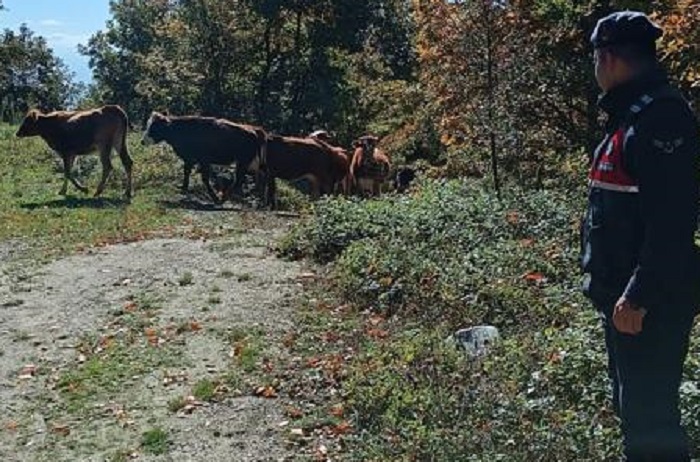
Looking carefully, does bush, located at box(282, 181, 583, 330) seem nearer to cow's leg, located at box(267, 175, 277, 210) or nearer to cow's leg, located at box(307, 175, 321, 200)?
cow's leg, located at box(307, 175, 321, 200)

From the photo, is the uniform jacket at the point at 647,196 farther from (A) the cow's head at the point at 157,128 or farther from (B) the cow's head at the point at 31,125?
(B) the cow's head at the point at 31,125

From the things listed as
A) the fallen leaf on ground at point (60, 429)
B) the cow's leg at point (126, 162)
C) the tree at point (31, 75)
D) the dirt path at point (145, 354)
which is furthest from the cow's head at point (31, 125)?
the tree at point (31, 75)

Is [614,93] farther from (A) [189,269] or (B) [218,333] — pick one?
(A) [189,269]

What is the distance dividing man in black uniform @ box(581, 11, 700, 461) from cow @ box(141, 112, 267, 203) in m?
15.5

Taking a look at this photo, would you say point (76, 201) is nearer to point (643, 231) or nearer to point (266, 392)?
point (266, 392)

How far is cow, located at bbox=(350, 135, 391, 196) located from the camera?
64.6ft

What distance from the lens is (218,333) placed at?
9227 millimetres

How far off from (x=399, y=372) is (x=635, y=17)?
358cm

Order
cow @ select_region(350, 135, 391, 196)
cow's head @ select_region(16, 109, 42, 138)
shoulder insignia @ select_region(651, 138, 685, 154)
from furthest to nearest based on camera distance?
cow's head @ select_region(16, 109, 42, 138) < cow @ select_region(350, 135, 391, 196) < shoulder insignia @ select_region(651, 138, 685, 154)

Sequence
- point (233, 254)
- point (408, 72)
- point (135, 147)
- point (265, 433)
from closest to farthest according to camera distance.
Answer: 1. point (265, 433)
2. point (233, 254)
3. point (135, 147)
4. point (408, 72)

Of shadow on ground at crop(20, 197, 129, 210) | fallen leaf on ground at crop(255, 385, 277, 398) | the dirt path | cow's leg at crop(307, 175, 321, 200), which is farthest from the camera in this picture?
cow's leg at crop(307, 175, 321, 200)

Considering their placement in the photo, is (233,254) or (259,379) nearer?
(259,379)

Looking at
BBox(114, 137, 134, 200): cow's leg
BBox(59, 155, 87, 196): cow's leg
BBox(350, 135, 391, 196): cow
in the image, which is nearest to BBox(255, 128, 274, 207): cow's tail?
BBox(350, 135, 391, 196): cow

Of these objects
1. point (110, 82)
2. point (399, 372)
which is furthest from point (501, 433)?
point (110, 82)
